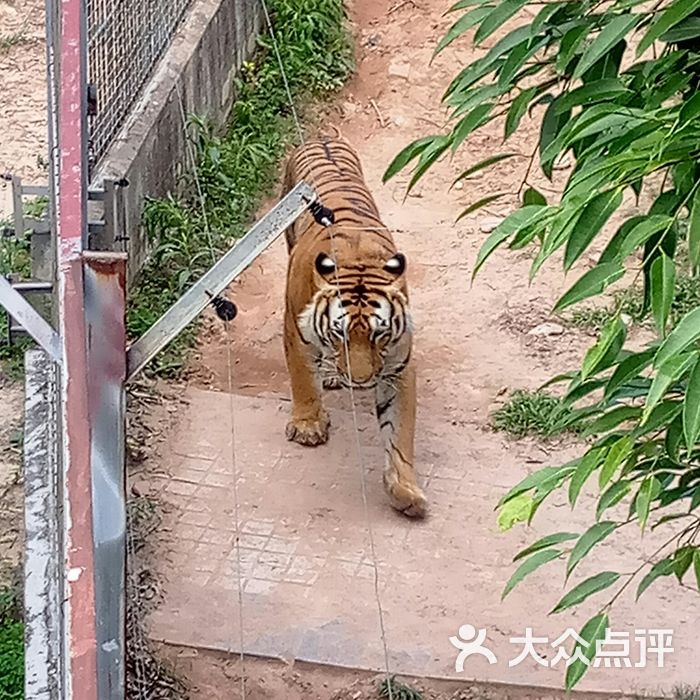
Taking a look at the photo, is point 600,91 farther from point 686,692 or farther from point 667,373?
point 686,692

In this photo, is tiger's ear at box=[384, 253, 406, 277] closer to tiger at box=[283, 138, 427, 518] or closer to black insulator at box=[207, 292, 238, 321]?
tiger at box=[283, 138, 427, 518]

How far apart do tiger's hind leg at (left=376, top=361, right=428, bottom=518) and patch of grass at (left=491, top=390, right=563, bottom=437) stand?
50 cm

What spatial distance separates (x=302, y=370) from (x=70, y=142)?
2.82m

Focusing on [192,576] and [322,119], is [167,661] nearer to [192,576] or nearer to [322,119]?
[192,576]

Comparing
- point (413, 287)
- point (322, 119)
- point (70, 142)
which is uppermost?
point (322, 119)

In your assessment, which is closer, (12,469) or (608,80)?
(608,80)

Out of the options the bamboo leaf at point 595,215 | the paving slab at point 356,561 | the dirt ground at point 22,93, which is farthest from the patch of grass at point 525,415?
the bamboo leaf at point 595,215

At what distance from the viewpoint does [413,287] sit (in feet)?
21.1

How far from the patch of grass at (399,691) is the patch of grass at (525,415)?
147 cm

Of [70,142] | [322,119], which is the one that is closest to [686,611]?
[70,142]

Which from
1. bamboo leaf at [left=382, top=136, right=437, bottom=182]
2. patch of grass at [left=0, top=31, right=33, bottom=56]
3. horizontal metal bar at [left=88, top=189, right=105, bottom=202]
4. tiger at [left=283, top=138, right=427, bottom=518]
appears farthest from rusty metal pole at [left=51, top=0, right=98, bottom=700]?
patch of grass at [left=0, top=31, right=33, bottom=56]

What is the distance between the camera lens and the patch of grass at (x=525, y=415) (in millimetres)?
5418

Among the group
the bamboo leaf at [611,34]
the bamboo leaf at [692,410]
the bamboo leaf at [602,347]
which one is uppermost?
the bamboo leaf at [611,34]

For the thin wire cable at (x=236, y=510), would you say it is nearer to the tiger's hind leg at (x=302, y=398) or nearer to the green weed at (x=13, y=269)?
the tiger's hind leg at (x=302, y=398)
